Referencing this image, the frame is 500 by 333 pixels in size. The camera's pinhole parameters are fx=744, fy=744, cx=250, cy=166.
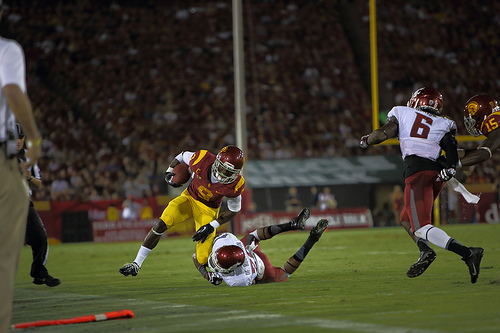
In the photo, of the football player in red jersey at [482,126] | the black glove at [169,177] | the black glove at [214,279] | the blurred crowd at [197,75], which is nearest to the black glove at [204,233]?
the black glove at [214,279]

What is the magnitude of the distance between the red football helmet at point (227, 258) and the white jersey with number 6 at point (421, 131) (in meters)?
1.90

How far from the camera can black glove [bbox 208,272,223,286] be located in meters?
7.39

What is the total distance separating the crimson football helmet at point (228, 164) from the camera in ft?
25.6

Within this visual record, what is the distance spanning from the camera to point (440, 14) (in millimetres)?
20156

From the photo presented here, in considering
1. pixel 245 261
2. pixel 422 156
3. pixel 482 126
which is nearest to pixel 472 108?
pixel 482 126

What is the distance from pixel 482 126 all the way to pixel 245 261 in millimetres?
2694

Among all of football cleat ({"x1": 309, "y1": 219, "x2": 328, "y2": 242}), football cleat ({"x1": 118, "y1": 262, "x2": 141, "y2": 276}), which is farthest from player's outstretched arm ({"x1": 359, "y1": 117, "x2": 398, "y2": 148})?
football cleat ({"x1": 118, "y1": 262, "x2": 141, "y2": 276})

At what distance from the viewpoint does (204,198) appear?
27.7ft

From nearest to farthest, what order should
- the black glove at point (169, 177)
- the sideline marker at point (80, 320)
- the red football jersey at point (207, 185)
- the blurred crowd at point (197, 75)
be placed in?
the sideline marker at point (80, 320) → the red football jersey at point (207, 185) → the black glove at point (169, 177) → the blurred crowd at point (197, 75)

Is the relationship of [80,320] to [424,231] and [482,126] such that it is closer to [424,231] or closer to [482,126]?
[424,231]

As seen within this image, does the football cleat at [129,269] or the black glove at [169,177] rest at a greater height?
the black glove at [169,177]

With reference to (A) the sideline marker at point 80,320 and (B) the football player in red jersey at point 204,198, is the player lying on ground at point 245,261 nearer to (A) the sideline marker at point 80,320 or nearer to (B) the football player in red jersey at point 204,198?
(B) the football player in red jersey at point 204,198

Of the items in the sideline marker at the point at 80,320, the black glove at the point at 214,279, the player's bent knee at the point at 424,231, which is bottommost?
the black glove at the point at 214,279

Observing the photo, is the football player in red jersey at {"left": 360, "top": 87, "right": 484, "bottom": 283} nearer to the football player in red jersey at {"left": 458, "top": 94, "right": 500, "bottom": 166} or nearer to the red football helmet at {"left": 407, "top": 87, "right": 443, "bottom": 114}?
the red football helmet at {"left": 407, "top": 87, "right": 443, "bottom": 114}
